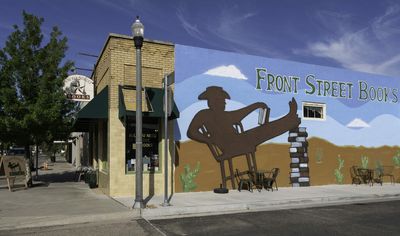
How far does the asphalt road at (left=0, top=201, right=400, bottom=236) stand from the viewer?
853 centimetres

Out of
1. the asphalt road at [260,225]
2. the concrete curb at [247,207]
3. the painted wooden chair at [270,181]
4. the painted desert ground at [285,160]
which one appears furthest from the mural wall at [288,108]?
the asphalt road at [260,225]

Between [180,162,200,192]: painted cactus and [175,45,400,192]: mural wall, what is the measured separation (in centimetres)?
7

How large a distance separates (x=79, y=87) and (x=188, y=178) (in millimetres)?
5580

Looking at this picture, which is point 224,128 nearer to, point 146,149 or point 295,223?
point 146,149

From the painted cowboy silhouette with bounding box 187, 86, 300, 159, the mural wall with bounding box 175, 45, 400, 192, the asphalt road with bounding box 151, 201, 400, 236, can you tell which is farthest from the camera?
the painted cowboy silhouette with bounding box 187, 86, 300, 159

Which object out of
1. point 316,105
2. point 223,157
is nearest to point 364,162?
point 316,105

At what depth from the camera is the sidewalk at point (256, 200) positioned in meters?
10.8

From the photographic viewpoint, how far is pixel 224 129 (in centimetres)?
1524

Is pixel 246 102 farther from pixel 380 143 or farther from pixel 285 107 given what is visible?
pixel 380 143

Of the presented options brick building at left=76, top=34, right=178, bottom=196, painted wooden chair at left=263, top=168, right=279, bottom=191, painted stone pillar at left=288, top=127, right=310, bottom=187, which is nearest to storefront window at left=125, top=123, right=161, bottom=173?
brick building at left=76, top=34, right=178, bottom=196

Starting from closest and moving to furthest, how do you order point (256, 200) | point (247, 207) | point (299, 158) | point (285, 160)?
point (247, 207), point (256, 200), point (285, 160), point (299, 158)

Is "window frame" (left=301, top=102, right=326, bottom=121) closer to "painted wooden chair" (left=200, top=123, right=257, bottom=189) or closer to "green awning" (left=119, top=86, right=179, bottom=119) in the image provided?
"painted wooden chair" (left=200, top=123, right=257, bottom=189)

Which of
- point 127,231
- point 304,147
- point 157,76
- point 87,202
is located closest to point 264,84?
point 304,147

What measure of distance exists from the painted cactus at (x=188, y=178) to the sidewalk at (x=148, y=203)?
0.42 m
